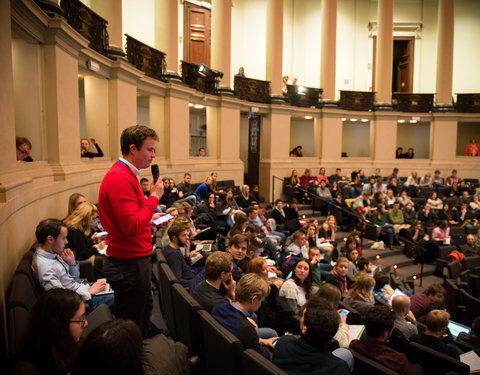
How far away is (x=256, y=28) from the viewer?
15.8m

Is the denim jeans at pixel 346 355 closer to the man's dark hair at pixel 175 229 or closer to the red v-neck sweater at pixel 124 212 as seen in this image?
the red v-neck sweater at pixel 124 212

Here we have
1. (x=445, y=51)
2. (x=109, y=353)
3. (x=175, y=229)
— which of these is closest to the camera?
(x=109, y=353)

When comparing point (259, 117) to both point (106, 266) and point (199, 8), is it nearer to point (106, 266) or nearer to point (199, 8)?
point (199, 8)

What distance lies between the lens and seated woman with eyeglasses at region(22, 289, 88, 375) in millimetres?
1515

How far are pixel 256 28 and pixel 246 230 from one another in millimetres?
12448

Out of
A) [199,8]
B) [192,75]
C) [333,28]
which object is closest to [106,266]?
[192,75]

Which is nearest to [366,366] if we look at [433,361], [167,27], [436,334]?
[433,361]

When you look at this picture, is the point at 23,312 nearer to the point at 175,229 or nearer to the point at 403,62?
the point at 175,229

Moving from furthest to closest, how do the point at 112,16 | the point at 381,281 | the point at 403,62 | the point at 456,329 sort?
1. the point at 403,62
2. the point at 112,16
3. the point at 381,281
4. the point at 456,329

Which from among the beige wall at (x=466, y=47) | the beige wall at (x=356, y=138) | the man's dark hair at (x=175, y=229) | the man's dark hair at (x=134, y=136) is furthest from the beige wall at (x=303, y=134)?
the man's dark hair at (x=134, y=136)

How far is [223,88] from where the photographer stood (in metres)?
12.8

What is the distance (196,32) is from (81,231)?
1190 centimetres

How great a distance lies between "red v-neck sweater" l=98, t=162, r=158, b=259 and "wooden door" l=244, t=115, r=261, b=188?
12.7m

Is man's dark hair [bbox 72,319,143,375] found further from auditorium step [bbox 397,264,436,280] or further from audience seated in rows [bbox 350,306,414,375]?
auditorium step [bbox 397,264,436,280]
